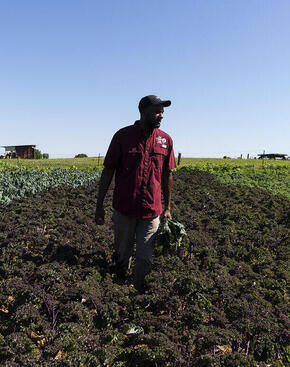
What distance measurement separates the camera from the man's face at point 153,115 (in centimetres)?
404

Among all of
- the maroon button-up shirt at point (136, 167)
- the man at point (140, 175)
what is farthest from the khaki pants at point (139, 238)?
the maroon button-up shirt at point (136, 167)

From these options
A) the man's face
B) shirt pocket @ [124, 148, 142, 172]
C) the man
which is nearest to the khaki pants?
the man

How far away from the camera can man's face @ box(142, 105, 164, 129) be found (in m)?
4.04

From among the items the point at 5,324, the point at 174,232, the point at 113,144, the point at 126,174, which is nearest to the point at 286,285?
the point at 174,232

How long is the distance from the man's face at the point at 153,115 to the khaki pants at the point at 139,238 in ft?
4.18

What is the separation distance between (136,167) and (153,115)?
691 mm

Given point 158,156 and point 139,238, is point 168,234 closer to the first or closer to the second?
point 139,238

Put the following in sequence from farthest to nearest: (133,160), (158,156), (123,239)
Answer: (123,239) → (158,156) → (133,160)

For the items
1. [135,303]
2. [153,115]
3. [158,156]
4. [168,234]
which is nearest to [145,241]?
[168,234]

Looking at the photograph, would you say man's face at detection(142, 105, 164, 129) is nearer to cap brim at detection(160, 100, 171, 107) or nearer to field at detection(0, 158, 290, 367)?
cap brim at detection(160, 100, 171, 107)

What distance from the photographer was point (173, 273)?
4.81 metres

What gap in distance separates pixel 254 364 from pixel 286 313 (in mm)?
1594

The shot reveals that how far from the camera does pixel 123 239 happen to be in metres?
4.49

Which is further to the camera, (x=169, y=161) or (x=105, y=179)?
(x=169, y=161)
